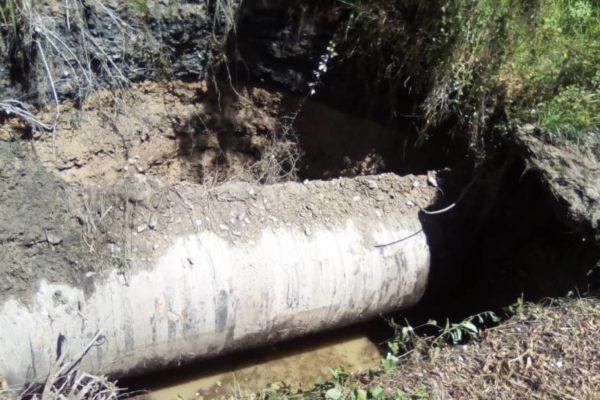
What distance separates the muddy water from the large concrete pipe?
A: 41 cm

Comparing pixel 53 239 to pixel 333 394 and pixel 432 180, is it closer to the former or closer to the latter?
pixel 333 394

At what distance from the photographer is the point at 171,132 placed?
4879 millimetres

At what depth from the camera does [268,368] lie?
451cm

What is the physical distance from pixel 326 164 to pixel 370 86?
25.4 inches

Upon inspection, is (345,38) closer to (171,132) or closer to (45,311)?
(171,132)

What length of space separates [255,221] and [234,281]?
1.18 feet

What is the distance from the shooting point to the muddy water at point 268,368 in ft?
13.9

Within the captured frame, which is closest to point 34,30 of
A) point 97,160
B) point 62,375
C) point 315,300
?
point 97,160

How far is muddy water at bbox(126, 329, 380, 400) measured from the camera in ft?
13.9

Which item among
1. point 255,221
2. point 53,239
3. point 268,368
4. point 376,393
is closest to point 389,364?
point 376,393

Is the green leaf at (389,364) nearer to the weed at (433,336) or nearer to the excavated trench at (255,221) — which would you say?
the weed at (433,336)

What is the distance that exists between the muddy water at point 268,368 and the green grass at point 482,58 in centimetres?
154

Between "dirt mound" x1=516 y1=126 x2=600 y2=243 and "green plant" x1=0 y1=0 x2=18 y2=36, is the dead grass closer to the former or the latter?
"dirt mound" x1=516 y1=126 x2=600 y2=243

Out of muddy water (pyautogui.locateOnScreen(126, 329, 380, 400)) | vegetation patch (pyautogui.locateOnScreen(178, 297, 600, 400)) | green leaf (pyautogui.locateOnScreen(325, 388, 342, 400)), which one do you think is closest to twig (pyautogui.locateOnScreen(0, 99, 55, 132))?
muddy water (pyautogui.locateOnScreen(126, 329, 380, 400))
